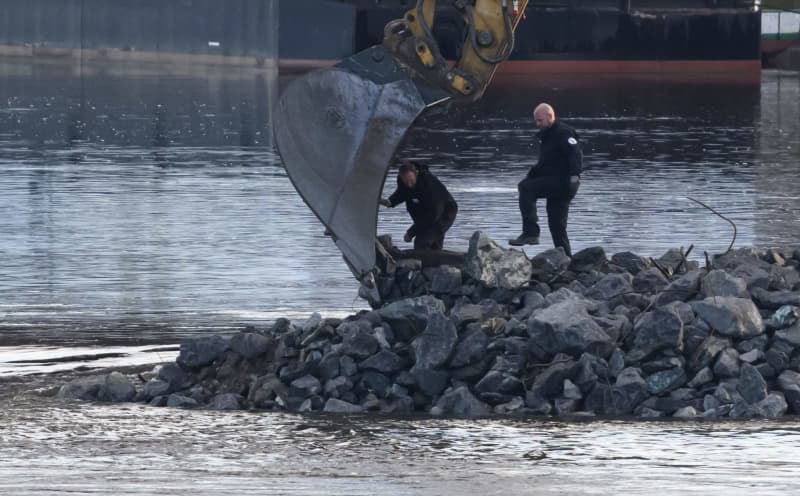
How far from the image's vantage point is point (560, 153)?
1536 centimetres

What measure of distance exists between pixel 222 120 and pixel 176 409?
88.0 ft

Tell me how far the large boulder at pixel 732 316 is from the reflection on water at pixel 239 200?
10.4 ft

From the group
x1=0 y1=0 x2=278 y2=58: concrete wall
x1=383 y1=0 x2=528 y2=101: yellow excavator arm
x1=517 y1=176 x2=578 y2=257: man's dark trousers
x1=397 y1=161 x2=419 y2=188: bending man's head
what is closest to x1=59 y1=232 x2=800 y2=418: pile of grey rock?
x1=383 y1=0 x2=528 y2=101: yellow excavator arm

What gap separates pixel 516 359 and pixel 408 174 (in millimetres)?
2789

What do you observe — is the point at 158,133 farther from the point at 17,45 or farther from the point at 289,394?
the point at 17,45

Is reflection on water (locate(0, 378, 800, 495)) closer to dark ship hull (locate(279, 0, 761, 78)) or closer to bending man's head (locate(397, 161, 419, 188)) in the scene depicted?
bending man's head (locate(397, 161, 419, 188))

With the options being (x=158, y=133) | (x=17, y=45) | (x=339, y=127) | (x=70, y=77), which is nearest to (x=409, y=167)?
(x=339, y=127)

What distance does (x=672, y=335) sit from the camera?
468 inches

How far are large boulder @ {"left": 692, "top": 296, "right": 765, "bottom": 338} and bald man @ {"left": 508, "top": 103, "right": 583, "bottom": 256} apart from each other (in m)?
3.13

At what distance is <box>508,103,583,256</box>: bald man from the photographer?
15.3 m

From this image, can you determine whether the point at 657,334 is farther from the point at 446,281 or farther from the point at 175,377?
the point at 175,377

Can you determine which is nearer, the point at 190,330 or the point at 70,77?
the point at 190,330

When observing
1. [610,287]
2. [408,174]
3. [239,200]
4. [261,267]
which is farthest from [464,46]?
[239,200]

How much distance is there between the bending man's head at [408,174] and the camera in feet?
46.9
